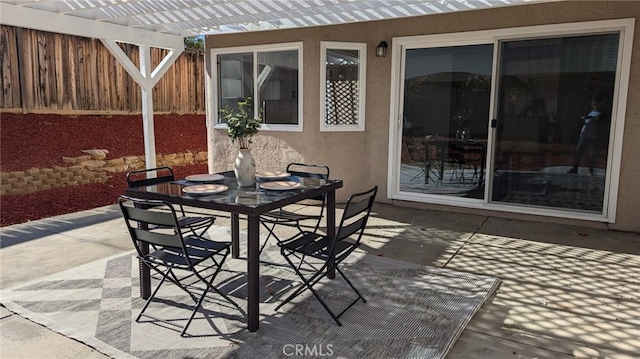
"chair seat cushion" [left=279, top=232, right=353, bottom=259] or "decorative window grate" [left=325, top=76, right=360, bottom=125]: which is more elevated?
"decorative window grate" [left=325, top=76, right=360, bottom=125]

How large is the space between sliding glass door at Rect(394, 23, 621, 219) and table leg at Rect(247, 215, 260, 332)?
12.7 ft

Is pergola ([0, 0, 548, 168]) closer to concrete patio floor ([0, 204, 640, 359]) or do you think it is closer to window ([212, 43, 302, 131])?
window ([212, 43, 302, 131])

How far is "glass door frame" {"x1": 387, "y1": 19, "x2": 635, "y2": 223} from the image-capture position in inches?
184

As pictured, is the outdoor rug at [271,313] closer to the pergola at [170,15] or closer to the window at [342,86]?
the pergola at [170,15]

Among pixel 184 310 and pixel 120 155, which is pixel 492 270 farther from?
pixel 120 155

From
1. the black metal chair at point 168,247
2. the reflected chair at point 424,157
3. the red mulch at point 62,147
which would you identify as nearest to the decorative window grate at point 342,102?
the reflected chair at point 424,157

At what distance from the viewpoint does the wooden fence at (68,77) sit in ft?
22.2

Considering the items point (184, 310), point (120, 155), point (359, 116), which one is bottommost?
point (184, 310)

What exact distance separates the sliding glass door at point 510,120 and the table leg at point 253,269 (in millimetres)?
3870

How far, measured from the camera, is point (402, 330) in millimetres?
2666

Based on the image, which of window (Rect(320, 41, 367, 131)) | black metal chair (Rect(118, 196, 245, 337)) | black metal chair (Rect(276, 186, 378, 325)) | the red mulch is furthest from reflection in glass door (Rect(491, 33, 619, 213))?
the red mulch

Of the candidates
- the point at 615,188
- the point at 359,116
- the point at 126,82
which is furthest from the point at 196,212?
the point at 615,188

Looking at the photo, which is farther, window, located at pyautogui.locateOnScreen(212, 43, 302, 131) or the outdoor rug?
window, located at pyautogui.locateOnScreen(212, 43, 302, 131)

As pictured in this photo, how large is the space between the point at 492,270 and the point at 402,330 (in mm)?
1457
